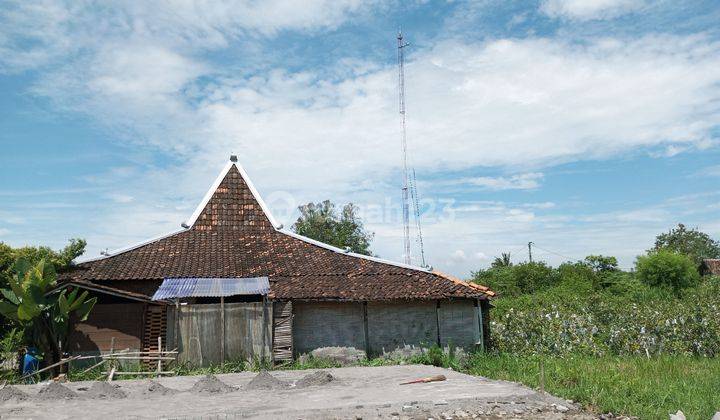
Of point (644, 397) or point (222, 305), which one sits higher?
point (222, 305)

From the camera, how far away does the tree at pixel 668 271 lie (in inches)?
1346

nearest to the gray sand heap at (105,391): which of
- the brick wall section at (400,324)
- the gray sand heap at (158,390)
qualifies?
the gray sand heap at (158,390)

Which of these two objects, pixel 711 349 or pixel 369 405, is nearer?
pixel 369 405

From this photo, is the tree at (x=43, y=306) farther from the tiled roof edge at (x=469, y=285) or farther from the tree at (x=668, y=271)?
the tree at (x=668, y=271)

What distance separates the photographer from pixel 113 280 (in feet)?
51.5

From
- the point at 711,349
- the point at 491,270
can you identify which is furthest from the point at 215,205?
the point at 491,270

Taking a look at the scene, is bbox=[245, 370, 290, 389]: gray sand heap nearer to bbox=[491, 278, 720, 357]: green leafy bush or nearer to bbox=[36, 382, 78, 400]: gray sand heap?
bbox=[36, 382, 78, 400]: gray sand heap

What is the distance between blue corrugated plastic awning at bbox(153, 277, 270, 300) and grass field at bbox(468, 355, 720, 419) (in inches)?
238

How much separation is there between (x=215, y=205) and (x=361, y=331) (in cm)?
696

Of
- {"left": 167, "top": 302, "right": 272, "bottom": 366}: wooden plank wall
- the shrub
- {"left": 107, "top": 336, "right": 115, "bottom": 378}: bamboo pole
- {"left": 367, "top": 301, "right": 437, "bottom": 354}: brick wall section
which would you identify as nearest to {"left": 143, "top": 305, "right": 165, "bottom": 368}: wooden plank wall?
{"left": 167, "top": 302, "right": 272, "bottom": 366}: wooden plank wall

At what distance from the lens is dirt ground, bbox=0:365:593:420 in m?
9.27

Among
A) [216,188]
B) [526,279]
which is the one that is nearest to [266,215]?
[216,188]

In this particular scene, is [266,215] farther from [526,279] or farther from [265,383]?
[526,279]

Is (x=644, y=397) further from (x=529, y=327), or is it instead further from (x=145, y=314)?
(x=145, y=314)
